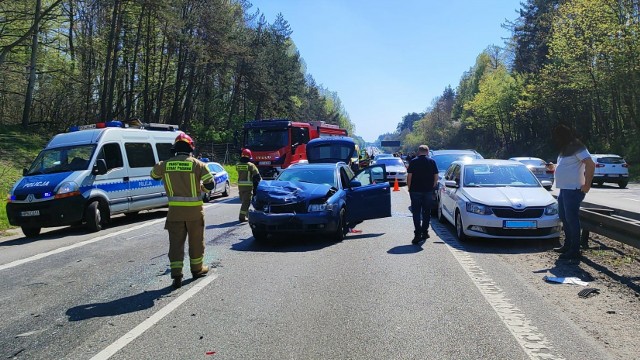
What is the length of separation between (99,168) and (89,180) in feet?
1.27

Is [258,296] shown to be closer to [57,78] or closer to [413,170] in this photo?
[413,170]

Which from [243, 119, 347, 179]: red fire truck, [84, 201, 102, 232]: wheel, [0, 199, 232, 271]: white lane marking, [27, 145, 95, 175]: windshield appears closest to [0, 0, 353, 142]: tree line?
[243, 119, 347, 179]: red fire truck

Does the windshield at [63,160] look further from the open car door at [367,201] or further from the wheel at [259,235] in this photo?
the open car door at [367,201]

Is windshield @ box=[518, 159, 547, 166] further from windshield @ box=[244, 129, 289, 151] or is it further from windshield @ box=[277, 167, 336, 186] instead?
windshield @ box=[277, 167, 336, 186]

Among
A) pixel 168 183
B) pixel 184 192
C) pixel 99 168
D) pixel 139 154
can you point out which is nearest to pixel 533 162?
pixel 139 154

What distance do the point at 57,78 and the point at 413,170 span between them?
2938cm

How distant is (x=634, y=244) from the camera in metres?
6.64

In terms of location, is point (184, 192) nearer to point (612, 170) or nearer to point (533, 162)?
point (533, 162)

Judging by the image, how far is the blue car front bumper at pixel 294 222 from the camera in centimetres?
865

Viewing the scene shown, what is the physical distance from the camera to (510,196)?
8.84 metres

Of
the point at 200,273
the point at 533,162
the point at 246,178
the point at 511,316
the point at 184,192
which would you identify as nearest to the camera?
the point at 511,316

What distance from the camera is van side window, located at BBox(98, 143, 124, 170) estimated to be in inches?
462

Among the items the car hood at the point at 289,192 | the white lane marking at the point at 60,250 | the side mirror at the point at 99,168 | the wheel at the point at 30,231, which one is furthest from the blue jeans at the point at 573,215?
the wheel at the point at 30,231

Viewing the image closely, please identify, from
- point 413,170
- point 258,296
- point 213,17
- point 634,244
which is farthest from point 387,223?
point 213,17
